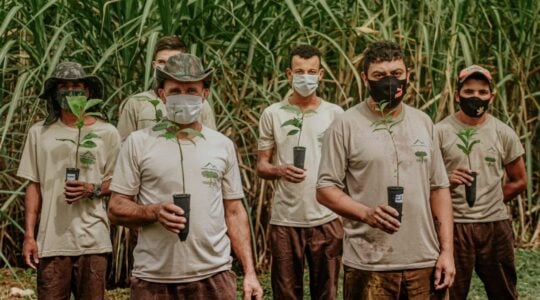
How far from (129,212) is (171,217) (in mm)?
252

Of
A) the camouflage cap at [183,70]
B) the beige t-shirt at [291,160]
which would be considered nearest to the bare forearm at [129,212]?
the camouflage cap at [183,70]

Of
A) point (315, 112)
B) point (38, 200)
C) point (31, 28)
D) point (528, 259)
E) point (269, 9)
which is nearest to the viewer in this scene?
point (38, 200)

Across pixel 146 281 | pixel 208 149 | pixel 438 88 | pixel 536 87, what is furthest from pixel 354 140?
pixel 536 87

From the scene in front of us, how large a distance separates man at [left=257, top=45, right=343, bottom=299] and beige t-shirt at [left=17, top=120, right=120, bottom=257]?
3.74 feet

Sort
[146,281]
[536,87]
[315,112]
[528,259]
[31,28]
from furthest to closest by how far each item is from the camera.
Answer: [536,87], [528,259], [31,28], [315,112], [146,281]

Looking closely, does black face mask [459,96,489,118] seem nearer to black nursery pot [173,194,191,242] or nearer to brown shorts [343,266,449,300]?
brown shorts [343,266,449,300]

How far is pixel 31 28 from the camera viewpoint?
6.64 m

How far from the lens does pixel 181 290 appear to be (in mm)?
4004

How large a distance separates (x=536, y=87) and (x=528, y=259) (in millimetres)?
1584

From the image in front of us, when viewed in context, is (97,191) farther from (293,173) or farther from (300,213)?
(300,213)

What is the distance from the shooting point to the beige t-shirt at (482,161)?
5.58 meters

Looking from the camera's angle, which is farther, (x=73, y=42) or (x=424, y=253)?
(x=73, y=42)

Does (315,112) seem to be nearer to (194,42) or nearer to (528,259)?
(194,42)

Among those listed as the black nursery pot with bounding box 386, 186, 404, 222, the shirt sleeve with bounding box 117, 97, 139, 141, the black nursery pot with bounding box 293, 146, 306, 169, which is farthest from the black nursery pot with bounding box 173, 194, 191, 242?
the black nursery pot with bounding box 293, 146, 306, 169
